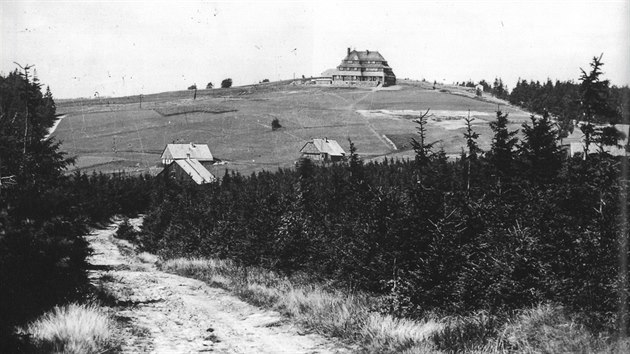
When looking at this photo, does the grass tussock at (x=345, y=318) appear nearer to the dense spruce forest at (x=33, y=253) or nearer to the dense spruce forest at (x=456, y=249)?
the dense spruce forest at (x=456, y=249)

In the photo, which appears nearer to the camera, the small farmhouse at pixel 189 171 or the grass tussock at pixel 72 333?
the grass tussock at pixel 72 333

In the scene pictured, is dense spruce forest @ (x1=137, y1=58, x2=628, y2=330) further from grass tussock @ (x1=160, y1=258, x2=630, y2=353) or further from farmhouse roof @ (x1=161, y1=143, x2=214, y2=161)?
farmhouse roof @ (x1=161, y1=143, x2=214, y2=161)

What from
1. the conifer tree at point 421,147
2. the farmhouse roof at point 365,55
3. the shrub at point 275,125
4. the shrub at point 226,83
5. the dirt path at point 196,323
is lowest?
the dirt path at point 196,323

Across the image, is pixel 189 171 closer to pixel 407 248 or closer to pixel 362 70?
pixel 407 248

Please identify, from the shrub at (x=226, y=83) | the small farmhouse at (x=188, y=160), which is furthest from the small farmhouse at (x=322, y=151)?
the shrub at (x=226, y=83)

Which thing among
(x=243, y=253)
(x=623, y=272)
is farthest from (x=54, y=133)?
(x=623, y=272)

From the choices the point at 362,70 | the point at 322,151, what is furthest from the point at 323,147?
the point at 362,70

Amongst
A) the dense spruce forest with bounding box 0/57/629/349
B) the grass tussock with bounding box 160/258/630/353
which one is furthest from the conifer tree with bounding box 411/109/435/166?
the grass tussock with bounding box 160/258/630/353
